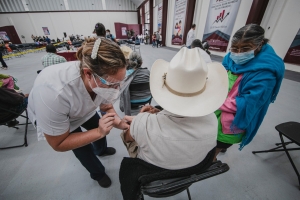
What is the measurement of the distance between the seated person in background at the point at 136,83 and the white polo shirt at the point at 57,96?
747 millimetres

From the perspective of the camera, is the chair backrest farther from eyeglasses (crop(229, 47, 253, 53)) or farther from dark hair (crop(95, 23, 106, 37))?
dark hair (crop(95, 23, 106, 37))

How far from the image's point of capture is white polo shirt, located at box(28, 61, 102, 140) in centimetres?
62

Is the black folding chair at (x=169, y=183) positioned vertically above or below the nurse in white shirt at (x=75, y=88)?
below

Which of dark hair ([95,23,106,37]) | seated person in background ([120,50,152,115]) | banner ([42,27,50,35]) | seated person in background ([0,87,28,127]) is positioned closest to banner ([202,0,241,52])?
dark hair ([95,23,106,37])

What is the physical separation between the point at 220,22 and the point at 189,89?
5.79 meters

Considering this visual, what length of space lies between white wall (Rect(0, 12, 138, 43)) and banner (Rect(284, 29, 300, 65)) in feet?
55.8

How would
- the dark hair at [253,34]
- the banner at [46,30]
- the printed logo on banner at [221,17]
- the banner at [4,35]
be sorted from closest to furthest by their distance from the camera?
the dark hair at [253,34]
the printed logo on banner at [221,17]
the banner at [4,35]
the banner at [46,30]

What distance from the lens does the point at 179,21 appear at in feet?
25.1

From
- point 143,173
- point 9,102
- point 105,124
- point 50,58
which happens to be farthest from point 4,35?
point 143,173

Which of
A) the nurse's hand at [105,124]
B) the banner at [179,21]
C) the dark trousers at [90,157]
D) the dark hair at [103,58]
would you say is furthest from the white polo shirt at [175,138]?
the banner at [179,21]

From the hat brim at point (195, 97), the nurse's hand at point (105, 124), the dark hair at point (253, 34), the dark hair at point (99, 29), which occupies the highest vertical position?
the dark hair at point (99, 29)

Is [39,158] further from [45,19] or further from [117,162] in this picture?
[45,19]

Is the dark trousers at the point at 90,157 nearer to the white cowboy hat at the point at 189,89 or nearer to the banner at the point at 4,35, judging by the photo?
the white cowboy hat at the point at 189,89

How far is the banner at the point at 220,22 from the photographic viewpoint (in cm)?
429
